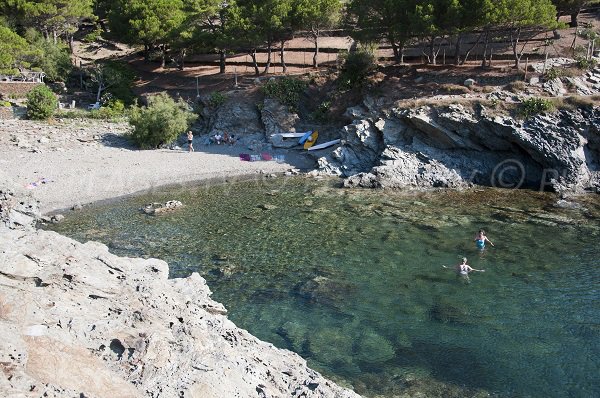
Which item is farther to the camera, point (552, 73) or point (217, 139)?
point (217, 139)

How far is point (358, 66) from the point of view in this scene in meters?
49.5

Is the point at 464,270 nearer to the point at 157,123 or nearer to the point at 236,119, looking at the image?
the point at 157,123

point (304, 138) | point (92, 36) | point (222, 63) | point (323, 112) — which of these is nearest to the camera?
point (304, 138)

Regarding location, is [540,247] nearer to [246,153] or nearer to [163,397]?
[163,397]

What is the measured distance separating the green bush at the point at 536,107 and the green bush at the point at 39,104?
1573 inches

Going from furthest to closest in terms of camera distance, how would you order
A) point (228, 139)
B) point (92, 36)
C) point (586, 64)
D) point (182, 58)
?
point (92, 36), point (182, 58), point (228, 139), point (586, 64)

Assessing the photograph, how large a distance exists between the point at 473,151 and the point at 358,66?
15.0 metres

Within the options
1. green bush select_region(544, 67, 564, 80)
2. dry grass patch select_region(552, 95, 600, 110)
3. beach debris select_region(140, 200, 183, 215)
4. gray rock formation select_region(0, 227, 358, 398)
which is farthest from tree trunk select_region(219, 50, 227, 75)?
gray rock formation select_region(0, 227, 358, 398)

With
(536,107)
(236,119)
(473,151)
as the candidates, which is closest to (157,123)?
(236,119)

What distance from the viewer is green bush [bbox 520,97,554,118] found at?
124 ft

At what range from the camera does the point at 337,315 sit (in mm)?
20469

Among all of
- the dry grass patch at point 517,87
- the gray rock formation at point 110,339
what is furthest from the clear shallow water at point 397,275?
the dry grass patch at point 517,87

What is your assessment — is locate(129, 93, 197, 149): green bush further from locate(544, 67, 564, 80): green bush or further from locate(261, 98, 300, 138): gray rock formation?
locate(544, 67, 564, 80): green bush

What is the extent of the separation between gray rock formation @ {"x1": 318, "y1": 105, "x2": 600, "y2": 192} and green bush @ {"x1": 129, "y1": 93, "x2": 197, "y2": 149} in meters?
13.4
